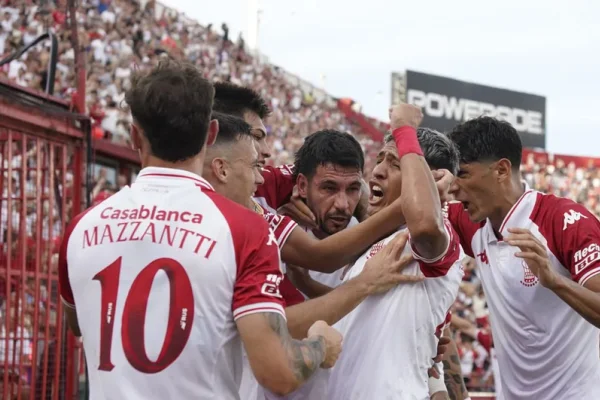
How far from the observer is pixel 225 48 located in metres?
25.0

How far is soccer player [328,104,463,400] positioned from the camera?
3.46 m

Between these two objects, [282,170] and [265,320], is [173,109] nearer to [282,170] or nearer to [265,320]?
[265,320]

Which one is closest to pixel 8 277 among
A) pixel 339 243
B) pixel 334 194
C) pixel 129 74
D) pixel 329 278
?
pixel 329 278

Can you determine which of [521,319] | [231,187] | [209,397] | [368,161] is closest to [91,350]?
[209,397]

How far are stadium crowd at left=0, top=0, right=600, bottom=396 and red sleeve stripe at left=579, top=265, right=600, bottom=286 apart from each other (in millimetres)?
3261

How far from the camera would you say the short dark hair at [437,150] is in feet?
12.8

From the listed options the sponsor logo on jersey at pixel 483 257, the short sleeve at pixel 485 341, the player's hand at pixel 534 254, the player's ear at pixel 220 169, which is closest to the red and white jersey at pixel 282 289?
the player's ear at pixel 220 169

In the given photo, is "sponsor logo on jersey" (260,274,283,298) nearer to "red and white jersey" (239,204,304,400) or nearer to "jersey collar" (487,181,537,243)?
"red and white jersey" (239,204,304,400)

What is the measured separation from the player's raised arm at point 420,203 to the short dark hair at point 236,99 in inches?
46.5

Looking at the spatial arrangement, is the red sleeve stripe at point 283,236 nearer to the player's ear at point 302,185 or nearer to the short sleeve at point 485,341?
the player's ear at point 302,185

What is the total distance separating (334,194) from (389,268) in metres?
0.68

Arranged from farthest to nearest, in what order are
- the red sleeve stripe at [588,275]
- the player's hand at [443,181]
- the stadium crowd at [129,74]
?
the stadium crowd at [129,74] → the red sleeve stripe at [588,275] → the player's hand at [443,181]

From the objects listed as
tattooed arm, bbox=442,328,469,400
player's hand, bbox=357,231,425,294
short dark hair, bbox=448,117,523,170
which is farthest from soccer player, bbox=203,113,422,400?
tattooed arm, bbox=442,328,469,400

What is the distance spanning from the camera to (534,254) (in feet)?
13.6
